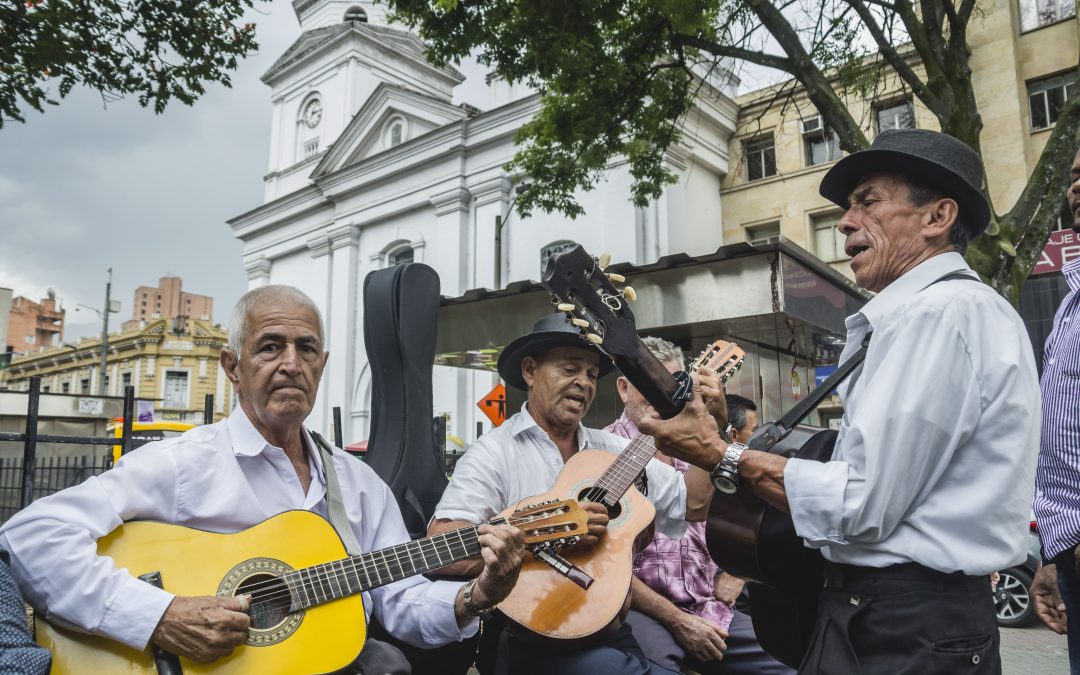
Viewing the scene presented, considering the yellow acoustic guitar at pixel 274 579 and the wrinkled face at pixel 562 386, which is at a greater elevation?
the wrinkled face at pixel 562 386

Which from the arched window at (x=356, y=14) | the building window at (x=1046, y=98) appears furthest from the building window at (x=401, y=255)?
the building window at (x=1046, y=98)

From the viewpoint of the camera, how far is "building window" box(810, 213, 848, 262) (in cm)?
2047

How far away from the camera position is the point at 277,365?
2811 mm

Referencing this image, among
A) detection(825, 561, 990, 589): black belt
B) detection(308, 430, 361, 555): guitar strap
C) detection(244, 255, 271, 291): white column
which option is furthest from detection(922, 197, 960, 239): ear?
detection(244, 255, 271, 291): white column

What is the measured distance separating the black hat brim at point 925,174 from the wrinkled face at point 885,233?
1.2 inches

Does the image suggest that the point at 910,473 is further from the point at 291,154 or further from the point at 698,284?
the point at 291,154

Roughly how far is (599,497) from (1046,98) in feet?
65.5

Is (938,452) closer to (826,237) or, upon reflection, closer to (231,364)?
(231,364)

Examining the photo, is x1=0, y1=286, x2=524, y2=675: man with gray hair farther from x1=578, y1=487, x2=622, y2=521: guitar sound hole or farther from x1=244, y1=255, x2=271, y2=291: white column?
x1=244, y1=255, x2=271, y2=291: white column

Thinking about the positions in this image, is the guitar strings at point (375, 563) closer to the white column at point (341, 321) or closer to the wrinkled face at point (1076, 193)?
the wrinkled face at point (1076, 193)

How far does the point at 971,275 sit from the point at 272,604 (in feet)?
7.28

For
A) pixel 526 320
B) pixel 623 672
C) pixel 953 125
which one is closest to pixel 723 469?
pixel 623 672

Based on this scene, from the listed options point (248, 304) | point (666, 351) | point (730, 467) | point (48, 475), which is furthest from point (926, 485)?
point (48, 475)

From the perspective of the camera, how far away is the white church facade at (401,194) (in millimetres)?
20922
